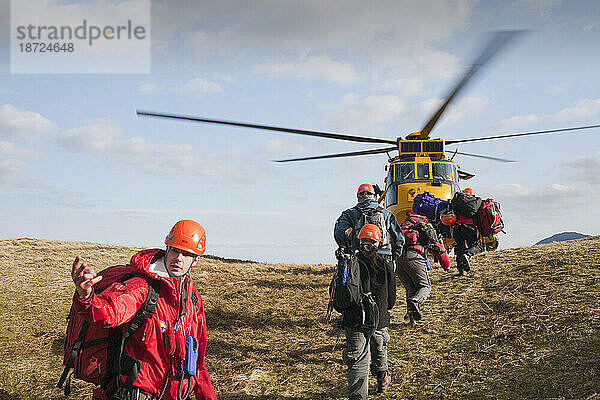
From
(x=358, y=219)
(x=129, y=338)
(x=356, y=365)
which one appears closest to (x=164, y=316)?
(x=129, y=338)

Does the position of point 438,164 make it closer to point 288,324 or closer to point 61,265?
point 288,324

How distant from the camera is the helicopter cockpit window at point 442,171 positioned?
14.3 meters

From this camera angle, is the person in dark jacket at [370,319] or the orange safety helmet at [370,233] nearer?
the person in dark jacket at [370,319]

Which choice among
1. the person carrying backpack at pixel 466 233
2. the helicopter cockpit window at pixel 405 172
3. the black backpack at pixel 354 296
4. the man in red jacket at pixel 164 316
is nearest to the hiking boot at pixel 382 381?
the black backpack at pixel 354 296

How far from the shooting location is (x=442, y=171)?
14.4m

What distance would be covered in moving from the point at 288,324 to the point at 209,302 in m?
2.85

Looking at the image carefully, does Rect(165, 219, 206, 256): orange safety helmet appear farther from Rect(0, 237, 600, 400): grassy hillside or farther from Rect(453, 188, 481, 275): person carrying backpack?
Rect(453, 188, 481, 275): person carrying backpack

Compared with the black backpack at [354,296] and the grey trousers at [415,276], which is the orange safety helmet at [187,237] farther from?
the grey trousers at [415,276]

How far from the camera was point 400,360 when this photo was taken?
7.89 m

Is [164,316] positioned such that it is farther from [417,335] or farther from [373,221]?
[417,335]

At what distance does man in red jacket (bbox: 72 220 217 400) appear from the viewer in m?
3.76

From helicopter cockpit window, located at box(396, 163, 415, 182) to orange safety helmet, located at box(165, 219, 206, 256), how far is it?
36.2 ft

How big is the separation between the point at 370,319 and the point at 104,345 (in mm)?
3339

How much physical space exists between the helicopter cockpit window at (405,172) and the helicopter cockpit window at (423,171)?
6.8 inches
